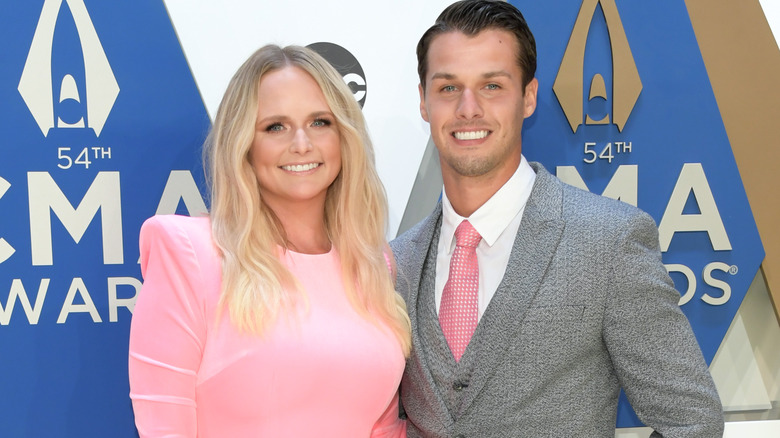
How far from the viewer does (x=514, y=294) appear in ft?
5.42

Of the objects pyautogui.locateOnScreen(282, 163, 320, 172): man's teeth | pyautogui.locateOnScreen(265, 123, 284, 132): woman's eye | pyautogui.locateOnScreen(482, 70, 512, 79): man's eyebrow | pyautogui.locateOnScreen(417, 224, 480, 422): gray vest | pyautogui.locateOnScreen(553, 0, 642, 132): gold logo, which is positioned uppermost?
pyautogui.locateOnScreen(553, 0, 642, 132): gold logo

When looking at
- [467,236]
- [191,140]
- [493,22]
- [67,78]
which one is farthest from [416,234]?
[67,78]

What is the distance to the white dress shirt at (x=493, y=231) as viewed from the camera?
1779 mm

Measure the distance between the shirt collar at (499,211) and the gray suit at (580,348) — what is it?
0.45ft

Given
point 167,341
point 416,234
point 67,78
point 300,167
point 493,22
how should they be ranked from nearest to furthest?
1. point 167,341
2. point 300,167
3. point 493,22
4. point 416,234
5. point 67,78

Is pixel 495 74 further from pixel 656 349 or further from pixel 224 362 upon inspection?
pixel 224 362

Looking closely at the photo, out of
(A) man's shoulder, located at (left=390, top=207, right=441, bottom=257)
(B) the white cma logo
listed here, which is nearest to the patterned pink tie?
(A) man's shoulder, located at (left=390, top=207, right=441, bottom=257)

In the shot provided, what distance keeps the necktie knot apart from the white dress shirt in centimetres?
1

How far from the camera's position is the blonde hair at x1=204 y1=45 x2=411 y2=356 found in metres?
1.67

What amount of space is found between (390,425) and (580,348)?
0.62m

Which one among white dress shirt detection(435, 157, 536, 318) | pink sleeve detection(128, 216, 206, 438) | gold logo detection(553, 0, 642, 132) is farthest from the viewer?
gold logo detection(553, 0, 642, 132)

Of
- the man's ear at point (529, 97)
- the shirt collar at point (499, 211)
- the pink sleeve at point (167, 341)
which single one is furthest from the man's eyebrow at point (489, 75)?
the pink sleeve at point (167, 341)

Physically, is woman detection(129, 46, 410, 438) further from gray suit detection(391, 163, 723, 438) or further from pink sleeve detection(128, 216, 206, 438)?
gray suit detection(391, 163, 723, 438)

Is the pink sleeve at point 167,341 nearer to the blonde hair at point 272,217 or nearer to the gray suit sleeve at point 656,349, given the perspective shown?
the blonde hair at point 272,217
